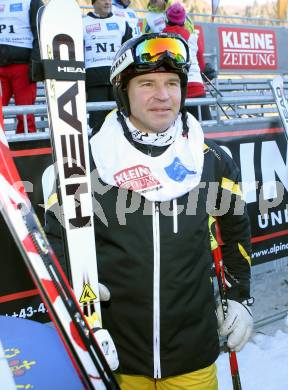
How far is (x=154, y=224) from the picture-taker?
1.97 metres

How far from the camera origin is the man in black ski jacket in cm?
199

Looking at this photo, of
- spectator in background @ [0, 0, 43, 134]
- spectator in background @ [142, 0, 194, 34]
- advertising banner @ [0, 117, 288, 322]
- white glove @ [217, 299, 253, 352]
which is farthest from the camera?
spectator in background @ [142, 0, 194, 34]

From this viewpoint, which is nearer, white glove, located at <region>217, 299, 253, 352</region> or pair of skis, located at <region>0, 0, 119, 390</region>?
pair of skis, located at <region>0, 0, 119, 390</region>

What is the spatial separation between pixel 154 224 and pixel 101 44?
153 inches

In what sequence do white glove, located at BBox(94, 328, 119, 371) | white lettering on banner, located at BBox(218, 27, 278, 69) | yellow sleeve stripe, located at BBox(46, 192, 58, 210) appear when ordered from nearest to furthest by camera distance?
white glove, located at BBox(94, 328, 119, 371)
yellow sleeve stripe, located at BBox(46, 192, 58, 210)
white lettering on banner, located at BBox(218, 27, 278, 69)

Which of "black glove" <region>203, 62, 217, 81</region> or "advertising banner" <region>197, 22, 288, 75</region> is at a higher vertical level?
"advertising banner" <region>197, 22, 288, 75</region>

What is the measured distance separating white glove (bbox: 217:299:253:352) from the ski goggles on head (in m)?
1.11

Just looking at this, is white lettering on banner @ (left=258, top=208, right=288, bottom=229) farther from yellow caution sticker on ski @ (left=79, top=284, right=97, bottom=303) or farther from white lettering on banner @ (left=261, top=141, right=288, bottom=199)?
yellow caution sticker on ski @ (left=79, top=284, right=97, bottom=303)

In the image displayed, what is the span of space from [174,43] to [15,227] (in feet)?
4.04

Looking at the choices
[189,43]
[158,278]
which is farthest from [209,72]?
[158,278]

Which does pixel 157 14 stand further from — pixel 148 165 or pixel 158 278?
pixel 158 278

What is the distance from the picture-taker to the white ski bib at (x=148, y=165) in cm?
200

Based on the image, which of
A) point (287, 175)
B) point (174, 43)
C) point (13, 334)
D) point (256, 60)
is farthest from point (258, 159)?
point (256, 60)

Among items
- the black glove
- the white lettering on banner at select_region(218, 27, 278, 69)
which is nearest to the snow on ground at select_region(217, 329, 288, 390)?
the black glove
